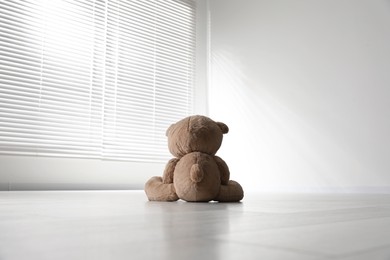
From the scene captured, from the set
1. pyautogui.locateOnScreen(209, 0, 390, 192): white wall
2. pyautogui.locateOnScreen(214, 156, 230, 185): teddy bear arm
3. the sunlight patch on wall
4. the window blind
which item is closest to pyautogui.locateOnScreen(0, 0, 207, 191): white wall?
the window blind

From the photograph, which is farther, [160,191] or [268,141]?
[268,141]

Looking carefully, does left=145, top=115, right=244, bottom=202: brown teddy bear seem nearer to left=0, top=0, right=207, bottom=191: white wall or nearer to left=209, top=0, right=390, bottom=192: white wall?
left=0, top=0, right=207, bottom=191: white wall

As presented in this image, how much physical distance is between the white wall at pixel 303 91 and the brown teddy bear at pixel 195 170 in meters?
1.84

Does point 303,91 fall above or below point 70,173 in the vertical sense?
above

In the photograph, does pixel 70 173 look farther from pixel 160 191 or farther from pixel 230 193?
pixel 230 193

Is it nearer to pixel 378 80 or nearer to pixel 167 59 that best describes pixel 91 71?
pixel 167 59

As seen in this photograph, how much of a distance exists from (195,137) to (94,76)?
2109 mm

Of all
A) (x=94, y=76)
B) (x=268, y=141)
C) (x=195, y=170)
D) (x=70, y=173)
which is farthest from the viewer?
(x=268, y=141)

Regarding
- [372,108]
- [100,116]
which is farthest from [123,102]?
[372,108]

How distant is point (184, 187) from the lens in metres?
1.52

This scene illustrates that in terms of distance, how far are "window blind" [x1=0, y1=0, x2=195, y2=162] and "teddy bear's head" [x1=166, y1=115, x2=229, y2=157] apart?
5.68ft

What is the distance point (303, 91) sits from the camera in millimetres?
3562

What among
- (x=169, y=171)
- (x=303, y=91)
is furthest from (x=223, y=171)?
(x=303, y=91)

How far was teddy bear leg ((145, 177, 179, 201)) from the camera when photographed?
159 cm
